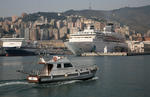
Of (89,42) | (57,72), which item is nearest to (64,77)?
(57,72)

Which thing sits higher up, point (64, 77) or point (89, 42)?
point (89, 42)

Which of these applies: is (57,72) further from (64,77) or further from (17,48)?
(17,48)

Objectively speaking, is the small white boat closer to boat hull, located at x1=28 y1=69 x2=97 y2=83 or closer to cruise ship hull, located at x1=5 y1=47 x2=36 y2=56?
boat hull, located at x1=28 y1=69 x2=97 y2=83

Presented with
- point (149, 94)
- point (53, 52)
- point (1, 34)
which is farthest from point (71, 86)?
point (1, 34)

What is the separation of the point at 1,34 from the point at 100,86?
6375 inches

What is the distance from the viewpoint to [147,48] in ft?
403

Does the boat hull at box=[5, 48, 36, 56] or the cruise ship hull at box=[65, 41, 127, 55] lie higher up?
the cruise ship hull at box=[65, 41, 127, 55]

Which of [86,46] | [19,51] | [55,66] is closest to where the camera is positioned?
[55,66]

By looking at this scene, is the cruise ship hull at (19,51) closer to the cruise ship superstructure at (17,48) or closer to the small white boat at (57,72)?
the cruise ship superstructure at (17,48)

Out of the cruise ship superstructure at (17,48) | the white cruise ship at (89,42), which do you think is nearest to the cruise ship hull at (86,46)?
the white cruise ship at (89,42)

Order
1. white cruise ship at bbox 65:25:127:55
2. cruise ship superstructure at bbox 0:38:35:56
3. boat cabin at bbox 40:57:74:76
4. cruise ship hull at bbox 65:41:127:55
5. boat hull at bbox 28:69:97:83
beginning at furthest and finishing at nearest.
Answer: cruise ship superstructure at bbox 0:38:35:56 < white cruise ship at bbox 65:25:127:55 < cruise ship hull at bbox 65:41:127:55 < boat cabin at bbox 40:57:74:76 < boat hull at bbox 28:69:97:83

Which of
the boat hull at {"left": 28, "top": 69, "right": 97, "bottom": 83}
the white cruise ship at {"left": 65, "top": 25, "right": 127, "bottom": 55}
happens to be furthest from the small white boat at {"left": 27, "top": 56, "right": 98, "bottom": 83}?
the white cruise ship at {"left": 65, "top": 25, "right": 127, "bottom": 55}

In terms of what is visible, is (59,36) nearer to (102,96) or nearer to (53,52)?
(53,52)

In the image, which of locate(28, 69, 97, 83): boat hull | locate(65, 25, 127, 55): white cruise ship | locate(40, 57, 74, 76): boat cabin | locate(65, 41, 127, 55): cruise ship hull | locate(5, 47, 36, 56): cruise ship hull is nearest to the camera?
locate(28, 69, 97, 83): boat hull
